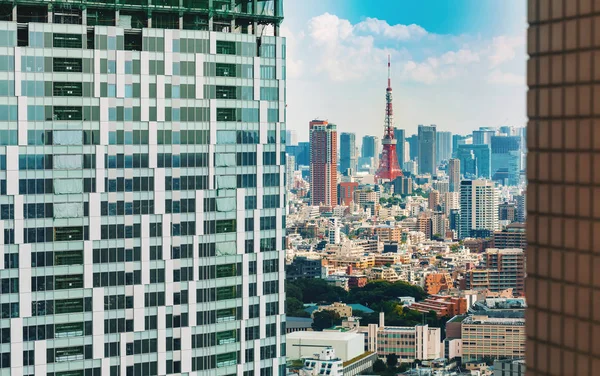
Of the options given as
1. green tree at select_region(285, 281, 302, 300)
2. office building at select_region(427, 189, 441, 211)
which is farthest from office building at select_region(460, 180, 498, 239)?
green tree at select_region(285, 281, 302, 300)

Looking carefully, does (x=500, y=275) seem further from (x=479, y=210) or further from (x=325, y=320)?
(x=479, y=210)

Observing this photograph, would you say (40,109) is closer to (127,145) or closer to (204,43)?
(127,145)

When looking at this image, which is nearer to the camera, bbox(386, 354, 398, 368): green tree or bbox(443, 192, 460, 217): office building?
bbox(386, 354, 398, 368): green tree

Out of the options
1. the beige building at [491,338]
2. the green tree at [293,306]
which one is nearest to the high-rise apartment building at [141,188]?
the beige building at [491,338]

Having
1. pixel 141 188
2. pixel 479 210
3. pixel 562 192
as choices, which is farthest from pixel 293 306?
pixel 562 192

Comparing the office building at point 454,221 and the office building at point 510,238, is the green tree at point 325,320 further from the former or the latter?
the office building at point 454,221

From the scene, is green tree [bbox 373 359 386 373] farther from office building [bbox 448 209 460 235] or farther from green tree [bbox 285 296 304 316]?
office building [bbox 448 209 460 235]
